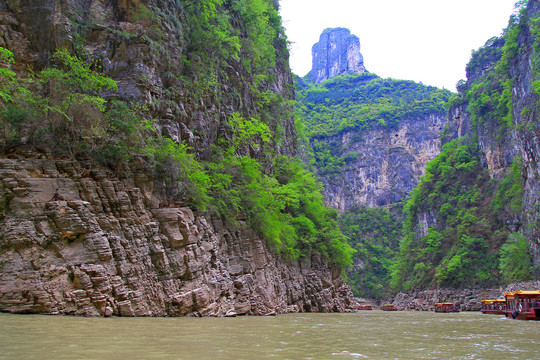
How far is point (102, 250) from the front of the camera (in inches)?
530

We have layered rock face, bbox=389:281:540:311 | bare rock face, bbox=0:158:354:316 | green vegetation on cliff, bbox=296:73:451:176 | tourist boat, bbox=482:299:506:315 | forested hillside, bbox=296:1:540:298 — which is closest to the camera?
bare rock face, bbox=0:158:354:316

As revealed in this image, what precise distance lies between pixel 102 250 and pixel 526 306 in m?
22.2

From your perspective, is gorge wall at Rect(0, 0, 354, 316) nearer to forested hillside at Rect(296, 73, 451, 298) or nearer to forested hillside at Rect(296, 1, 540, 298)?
forested hillside at Rect(296, 1, 540, 298)

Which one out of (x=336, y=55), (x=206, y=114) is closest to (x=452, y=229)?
(x=206, y=114)

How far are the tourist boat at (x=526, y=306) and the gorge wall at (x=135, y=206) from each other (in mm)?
13191

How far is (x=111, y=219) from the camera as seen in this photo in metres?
14.6

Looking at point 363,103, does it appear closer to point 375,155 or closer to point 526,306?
point 375,155

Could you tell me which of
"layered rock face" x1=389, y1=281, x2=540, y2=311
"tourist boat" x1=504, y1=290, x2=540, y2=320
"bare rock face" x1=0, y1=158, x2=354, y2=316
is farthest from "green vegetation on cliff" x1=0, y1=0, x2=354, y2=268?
"layered rock face" x1=389, y1=281, x2=540, y2=311

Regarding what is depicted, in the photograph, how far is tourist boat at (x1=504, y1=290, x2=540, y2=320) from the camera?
21112 mm

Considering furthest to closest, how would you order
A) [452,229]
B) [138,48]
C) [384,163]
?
[384,163] < [452,229] < [138,48]

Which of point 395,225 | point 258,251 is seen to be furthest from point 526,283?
point 395,225

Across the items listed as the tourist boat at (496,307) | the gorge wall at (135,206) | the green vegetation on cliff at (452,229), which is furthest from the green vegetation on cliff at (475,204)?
the gorge wall at (135,206)

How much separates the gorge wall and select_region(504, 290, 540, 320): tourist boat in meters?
13.2

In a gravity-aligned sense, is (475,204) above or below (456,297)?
above
